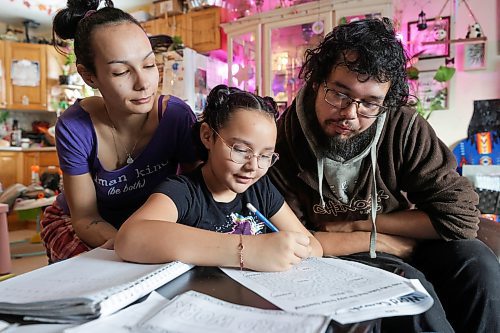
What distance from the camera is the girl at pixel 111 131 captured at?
1.08 meters

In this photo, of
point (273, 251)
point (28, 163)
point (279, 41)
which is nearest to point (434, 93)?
point (279, 41)

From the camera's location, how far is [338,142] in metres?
1.16

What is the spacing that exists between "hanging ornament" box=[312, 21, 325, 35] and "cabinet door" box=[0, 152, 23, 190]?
4280mm

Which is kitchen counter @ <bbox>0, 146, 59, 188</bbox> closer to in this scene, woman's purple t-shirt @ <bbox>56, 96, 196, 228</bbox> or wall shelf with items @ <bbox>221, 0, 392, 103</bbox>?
wall shelf with items @ <bbox>221, 0, 392, 103</bbox>

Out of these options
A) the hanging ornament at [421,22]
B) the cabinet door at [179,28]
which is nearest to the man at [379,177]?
the hanging ornament at [421,22]

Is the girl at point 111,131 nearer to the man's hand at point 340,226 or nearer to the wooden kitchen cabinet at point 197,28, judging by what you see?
the man's hand at point 340,226

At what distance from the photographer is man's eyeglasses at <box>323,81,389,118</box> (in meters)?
1.07

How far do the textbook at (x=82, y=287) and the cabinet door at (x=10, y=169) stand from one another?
5464mm

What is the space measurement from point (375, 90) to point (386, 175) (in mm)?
277

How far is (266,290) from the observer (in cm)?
63

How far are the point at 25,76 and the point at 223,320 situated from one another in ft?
20.9

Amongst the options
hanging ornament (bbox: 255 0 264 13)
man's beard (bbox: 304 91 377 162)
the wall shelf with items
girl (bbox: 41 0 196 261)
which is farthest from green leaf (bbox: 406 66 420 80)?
girl (bbox: 41 0 196 261)

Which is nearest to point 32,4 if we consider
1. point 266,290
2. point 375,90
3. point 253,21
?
point 253,21

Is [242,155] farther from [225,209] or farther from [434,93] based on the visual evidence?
[434,93]
